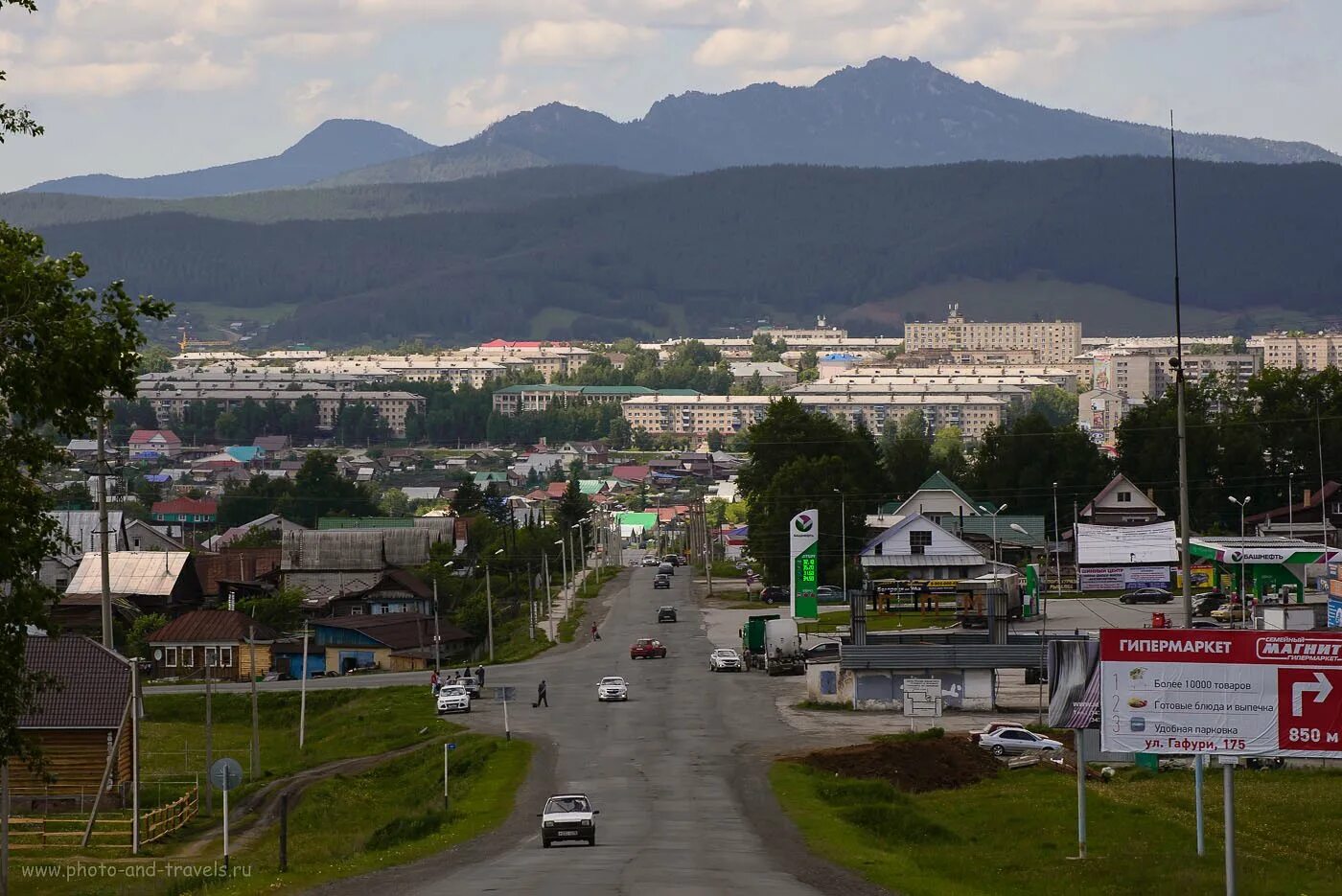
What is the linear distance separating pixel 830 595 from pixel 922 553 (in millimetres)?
7061

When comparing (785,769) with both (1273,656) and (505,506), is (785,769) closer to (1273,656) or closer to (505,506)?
(1273,656)

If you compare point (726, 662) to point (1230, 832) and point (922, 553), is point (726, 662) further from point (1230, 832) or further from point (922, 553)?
point (1230, 832)

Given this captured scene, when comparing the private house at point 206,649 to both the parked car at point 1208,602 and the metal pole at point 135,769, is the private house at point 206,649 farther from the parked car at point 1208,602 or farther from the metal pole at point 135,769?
the parked car at point 1208,602

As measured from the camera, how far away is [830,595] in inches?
4205

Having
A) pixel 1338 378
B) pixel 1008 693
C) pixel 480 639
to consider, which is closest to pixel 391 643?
pixel 480 639

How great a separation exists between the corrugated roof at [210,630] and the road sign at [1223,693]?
205 feet

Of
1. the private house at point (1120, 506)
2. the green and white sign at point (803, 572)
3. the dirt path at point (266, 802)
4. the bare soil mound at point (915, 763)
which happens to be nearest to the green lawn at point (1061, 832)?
the bare soil mound at point (915, 763)

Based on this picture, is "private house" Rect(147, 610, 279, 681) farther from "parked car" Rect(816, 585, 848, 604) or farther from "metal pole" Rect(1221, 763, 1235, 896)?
"metal pole" Rect(1221, 763, 1235, 896)

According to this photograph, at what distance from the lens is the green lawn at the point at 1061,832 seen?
113 ft

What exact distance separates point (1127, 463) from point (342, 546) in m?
52.7

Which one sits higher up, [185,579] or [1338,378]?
[1338,378]

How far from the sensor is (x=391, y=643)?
9350 centimetres

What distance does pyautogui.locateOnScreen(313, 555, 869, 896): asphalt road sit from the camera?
33.2 meters

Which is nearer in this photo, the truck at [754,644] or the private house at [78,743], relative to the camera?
the private house at [78,743]
